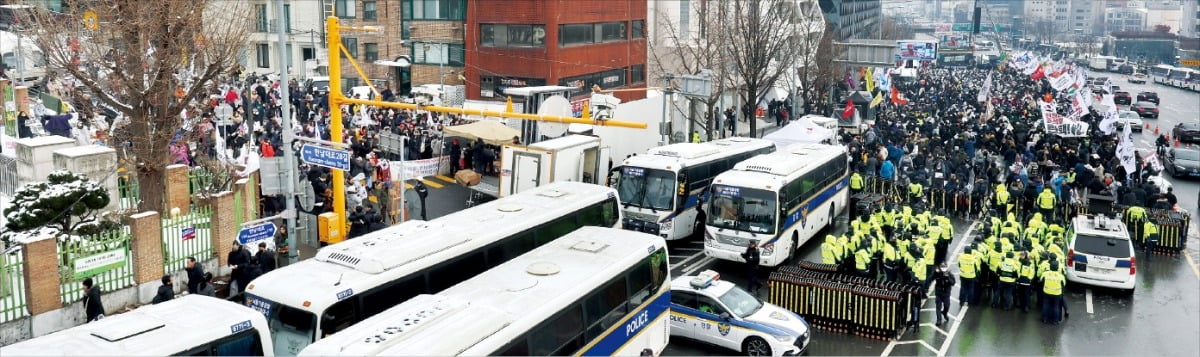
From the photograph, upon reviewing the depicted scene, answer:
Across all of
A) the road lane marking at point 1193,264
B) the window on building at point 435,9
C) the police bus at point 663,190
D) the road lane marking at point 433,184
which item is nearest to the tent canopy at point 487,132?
the road lane marking at point 433,184

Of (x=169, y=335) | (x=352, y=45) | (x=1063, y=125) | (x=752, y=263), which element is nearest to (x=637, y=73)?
(x=352, y=45)

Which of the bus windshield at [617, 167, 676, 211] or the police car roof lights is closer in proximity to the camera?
the police car roof lights

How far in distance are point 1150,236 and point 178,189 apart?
2312cm

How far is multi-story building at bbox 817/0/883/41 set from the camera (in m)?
94.4

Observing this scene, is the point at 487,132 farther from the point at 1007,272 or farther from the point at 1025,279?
the point at 1025,279

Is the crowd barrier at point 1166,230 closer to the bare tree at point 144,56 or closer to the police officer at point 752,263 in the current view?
the police officer at point 752,263

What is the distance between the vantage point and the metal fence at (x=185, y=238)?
59.3ft

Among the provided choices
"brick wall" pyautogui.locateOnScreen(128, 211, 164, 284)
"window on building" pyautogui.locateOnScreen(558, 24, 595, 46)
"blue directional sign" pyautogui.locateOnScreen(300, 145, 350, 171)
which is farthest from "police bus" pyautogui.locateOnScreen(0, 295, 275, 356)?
"window on building" pyautogui.locateOnScreen(558, 24, 595, 46)

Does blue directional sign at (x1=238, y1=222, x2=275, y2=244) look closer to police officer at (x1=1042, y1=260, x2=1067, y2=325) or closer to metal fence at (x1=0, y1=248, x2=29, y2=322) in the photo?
metal fence at (x1=0, y1=248, x2=29, y2=322)

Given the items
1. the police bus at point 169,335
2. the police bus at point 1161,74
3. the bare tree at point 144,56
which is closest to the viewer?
the police bus at point 169,335

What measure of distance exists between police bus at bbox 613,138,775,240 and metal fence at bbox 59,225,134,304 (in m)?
11.3

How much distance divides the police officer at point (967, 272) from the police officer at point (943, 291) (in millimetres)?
686

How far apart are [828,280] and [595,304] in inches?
261

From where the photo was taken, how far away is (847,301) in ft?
58.3
